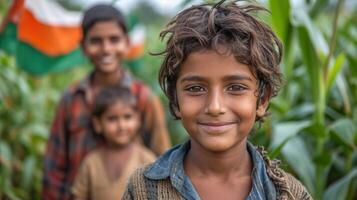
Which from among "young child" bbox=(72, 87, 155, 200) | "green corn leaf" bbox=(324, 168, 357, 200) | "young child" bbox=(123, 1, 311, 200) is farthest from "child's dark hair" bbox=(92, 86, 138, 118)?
"young child" bbox=(123, 1, 311, 200)

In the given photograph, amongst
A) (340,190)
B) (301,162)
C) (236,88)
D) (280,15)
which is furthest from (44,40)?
(236,88)

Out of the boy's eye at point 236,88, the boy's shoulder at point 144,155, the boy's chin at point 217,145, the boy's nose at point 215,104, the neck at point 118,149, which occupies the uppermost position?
the boy's eye at point 236,88

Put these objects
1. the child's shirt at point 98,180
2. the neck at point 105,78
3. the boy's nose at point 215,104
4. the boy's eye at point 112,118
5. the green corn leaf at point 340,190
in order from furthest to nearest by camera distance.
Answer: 1. the neck at point 105,78
2. the boy's eye at point 112,118
3. the child's shirt at point 98,180
4. the green corn leaf at point 340,190
5. the boy's nose at point 215,104

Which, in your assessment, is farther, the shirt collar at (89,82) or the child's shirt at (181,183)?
the shirt collar at (89,82)

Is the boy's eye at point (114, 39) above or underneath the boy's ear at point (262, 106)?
underneath

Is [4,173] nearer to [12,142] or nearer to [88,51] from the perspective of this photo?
[12,142]

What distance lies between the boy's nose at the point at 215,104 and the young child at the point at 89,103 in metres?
1.57

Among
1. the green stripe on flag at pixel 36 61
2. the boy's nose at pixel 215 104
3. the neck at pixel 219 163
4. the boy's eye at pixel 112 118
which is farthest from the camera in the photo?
the green stripe on flag at pixel 36 61

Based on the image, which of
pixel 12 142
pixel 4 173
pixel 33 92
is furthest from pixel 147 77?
pixel 4 173

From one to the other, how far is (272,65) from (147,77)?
5171 mm

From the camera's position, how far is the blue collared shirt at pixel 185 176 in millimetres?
1727

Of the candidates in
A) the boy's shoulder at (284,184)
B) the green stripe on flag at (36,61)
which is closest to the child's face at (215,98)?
the boy's shoulder at (284,184)

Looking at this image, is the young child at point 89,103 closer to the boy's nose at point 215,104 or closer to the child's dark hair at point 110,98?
the child's dark hair at point 110,98

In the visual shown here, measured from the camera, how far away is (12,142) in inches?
170
